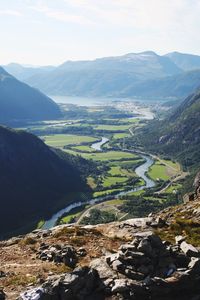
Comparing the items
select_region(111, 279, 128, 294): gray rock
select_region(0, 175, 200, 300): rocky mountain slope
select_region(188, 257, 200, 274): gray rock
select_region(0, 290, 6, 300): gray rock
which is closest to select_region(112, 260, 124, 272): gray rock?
select_region(0, 175, 200, 300): rocky mountain slope

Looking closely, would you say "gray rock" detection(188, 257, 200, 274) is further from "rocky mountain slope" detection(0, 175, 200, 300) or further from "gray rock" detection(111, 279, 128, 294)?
"gray rock" detection(111, 279, 128, 294)

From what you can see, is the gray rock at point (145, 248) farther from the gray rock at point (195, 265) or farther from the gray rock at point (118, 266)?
the gray rock at point (195, 265)

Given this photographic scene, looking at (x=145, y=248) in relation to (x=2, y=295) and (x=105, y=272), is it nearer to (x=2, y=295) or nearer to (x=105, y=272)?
(x=105, y=272)

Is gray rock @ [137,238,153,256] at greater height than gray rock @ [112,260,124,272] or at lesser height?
greater

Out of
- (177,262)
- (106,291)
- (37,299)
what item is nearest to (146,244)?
(177,262)

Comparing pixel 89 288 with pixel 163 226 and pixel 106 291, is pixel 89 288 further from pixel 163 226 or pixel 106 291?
pixel 163 226

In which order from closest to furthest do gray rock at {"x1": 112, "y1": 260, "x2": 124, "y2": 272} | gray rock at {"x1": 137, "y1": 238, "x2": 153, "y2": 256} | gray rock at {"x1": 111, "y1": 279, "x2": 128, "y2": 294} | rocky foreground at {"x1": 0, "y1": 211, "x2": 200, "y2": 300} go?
rocky foreground at {"x1": 0, "y1": 211, "x2": 200, "y2": 300} → gray rock at {"x1": 111, "y1": 279, "x2": 128, "y2": 294} → gray rock at {"x1": 112, "y1": 260, "x2": 124, "y2": 272} → gray rock at {"x1": 137, "y1": 238, "x2": 153, "y2": 256}

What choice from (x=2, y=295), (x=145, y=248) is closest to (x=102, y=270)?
(x=145, y=248)

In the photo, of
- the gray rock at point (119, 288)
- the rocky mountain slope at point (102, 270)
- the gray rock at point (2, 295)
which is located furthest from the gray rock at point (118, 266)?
the gray rock at point (2, 295)
